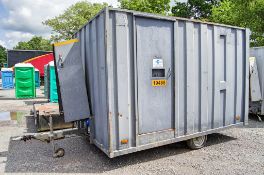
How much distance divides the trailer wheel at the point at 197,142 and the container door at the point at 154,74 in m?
Answer: 0.91

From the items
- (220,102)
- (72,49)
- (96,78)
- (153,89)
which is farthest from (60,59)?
(220,102)

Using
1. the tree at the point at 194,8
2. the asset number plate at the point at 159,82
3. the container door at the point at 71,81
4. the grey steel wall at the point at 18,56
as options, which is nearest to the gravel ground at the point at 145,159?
the container door at the point at 71,81

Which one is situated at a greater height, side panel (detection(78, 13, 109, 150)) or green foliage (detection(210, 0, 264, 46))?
green foliage (detection(210, 0, 264, 46))

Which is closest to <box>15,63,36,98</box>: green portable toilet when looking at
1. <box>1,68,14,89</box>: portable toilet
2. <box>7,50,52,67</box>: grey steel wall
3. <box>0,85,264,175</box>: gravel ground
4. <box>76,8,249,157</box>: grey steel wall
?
<box>0,85,264,175</box>: gravel ground

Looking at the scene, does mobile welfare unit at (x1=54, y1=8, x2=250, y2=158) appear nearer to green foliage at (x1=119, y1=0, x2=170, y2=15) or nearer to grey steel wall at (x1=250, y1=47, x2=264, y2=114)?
grey steel wall at (x1=250, y1=47, x2=264, y2=114)

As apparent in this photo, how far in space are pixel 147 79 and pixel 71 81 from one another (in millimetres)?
1620

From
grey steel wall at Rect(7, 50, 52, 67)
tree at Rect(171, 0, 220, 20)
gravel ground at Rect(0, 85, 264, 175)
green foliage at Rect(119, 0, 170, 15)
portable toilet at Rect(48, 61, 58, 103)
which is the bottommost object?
gravel ground at Rect(0, 85, 264, 175)

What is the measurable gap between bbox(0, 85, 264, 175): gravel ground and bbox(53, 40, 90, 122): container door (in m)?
0.99

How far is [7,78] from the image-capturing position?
80.5ft

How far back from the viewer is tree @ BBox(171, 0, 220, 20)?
35938 millimetres

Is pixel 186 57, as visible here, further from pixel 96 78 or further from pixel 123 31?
pixel 96 78

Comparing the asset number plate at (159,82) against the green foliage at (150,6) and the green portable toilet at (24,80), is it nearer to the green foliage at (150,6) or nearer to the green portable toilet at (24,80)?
the green portable toilet at (24,80)

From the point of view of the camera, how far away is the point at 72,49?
17.6ft

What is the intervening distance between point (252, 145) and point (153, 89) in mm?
3202
